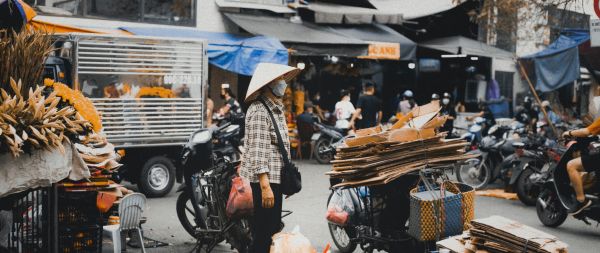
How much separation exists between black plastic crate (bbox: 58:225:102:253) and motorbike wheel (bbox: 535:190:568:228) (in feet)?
21.2

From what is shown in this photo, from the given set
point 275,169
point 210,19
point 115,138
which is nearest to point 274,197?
point 275,169

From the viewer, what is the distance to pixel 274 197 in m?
5.89

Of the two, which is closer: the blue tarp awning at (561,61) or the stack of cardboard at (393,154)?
the stack of cardboard at (393,154)

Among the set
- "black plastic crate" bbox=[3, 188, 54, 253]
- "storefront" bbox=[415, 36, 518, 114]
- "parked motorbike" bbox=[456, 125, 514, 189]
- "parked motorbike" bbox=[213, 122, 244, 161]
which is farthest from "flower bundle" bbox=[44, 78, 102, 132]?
"storefront" bbox=[415, 36, 518, 114]

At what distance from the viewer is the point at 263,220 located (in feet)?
19.4

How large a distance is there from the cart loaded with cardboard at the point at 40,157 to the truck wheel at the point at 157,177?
250 inches

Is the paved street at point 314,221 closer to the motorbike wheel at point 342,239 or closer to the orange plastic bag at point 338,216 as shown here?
the motorbike wheel at point 342,239

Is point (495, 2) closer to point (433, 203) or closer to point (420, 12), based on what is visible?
point (420, 12)

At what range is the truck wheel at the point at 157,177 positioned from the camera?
1147 cm

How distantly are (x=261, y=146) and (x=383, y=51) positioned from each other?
1292 cm

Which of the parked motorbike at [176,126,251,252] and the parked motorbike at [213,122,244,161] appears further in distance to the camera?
the parked motorbike at [213,122,244,161]

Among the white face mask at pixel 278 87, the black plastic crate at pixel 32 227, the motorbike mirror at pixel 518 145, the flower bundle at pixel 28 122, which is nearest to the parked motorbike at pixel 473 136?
the motorbike mirror at pixel 518 145

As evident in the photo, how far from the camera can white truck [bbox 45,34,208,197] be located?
10.7m

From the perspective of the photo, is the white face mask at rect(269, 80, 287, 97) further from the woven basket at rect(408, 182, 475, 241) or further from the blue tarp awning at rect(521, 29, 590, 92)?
the blue tarp awning at rect(521, 29, 590, 92)
